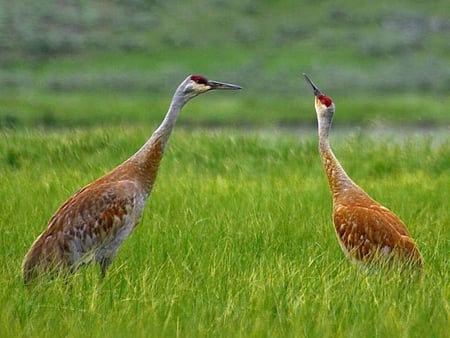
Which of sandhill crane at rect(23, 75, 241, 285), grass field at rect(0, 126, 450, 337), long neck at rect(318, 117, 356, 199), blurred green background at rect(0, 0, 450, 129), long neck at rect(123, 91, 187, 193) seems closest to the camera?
grass field at rect(0, 126, 450, 337)

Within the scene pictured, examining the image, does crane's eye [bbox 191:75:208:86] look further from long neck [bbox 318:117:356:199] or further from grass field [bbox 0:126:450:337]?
grass field [bbox 0:126:450:337]

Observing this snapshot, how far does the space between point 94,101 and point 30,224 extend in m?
17.4

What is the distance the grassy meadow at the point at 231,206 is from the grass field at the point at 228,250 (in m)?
0.01

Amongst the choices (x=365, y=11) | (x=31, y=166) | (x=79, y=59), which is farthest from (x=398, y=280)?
(x=365, y=11)

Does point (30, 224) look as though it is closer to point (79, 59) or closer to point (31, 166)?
point (31, 166)

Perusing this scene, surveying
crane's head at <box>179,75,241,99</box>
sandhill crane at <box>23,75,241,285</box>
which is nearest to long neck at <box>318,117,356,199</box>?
crane's head at <box>179,75,241,99</box>

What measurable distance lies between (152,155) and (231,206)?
5.49 feet

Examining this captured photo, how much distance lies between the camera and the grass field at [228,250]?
16.6ft

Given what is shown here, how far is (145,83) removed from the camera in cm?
2841

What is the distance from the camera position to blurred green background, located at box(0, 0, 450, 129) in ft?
78.9

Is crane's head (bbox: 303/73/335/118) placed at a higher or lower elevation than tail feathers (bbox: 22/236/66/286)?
higher

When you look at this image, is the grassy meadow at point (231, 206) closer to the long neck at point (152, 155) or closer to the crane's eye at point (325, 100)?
the long neck at point (152, 155)

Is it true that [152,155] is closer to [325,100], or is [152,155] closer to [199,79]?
[199,79]

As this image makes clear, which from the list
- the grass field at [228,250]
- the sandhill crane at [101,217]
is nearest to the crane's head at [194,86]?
the sandhill crane at [101,217]
